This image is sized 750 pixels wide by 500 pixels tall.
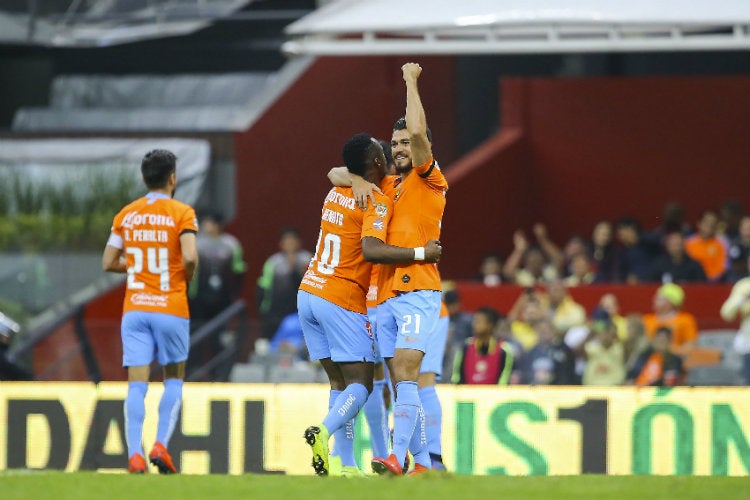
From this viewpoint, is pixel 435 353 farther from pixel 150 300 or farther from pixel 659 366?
pixel 659 366

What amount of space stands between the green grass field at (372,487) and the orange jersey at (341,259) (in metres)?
1.10

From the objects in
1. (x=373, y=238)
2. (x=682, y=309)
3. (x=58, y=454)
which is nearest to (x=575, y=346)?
(x=682, y=309)

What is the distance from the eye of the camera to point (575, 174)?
21844mm

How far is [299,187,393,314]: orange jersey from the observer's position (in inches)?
411

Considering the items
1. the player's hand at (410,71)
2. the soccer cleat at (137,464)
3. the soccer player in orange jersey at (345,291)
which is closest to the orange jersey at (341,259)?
the soccer player in orange jersey at (345,291)

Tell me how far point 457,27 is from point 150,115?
567 centimetres

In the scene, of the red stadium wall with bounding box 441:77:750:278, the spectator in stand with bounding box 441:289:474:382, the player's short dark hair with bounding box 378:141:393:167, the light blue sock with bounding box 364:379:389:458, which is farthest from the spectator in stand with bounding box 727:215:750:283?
the light blue sock with bounding box 364:379:389:458

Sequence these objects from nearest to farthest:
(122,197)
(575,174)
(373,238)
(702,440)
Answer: (373,238) → (702,440) → (122,197) → (575,174)

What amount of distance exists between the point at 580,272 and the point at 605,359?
2434 mm

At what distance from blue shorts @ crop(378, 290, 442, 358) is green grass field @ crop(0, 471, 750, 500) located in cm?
77

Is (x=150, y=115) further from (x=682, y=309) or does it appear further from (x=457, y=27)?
(x=682, y=309)

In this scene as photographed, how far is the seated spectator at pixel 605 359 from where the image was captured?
1594 cm

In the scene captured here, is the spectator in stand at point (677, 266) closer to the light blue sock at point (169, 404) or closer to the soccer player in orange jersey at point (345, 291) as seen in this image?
the light blue sock at point (169, 404)

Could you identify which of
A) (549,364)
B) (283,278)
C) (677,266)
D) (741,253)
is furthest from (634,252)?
(283,278)
